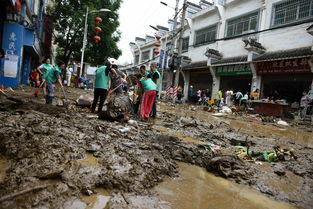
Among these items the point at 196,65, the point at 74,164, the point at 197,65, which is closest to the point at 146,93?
the point at 74,164

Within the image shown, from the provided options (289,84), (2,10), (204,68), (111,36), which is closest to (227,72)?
(204,68)

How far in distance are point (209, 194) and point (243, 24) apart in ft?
64.9

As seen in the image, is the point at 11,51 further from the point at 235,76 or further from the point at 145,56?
the point at 145,56

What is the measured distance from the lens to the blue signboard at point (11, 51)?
11.2 meters

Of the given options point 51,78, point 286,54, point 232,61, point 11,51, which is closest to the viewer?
point 51,78

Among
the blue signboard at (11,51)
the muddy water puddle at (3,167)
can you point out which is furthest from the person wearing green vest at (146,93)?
the blue signboard at (11,51)

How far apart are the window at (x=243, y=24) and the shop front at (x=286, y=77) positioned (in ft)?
11.1

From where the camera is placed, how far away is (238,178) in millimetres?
2639

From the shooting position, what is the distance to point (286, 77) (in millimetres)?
15711

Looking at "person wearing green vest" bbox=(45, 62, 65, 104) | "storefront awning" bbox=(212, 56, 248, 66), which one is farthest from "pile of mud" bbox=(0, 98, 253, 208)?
"storefront awning" bbox=(212, 56, 248, 66)

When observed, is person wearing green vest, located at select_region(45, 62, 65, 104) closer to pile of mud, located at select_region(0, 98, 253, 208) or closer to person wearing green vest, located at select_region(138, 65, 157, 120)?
person wearing green vest, located at select_region(138, 65, 157, 120)

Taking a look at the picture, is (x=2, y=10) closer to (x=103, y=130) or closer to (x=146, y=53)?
(x=103, y=130)

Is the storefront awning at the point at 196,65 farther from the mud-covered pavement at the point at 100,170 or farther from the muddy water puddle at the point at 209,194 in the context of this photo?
the muddy water puddle at the point at 209,194

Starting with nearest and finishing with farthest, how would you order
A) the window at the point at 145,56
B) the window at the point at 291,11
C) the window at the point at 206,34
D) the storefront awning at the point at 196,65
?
the window at the point at 291,11 → the storefront awning at the point at 196,65 → the window at the point at 206,34 → the window at the point at 145,56
